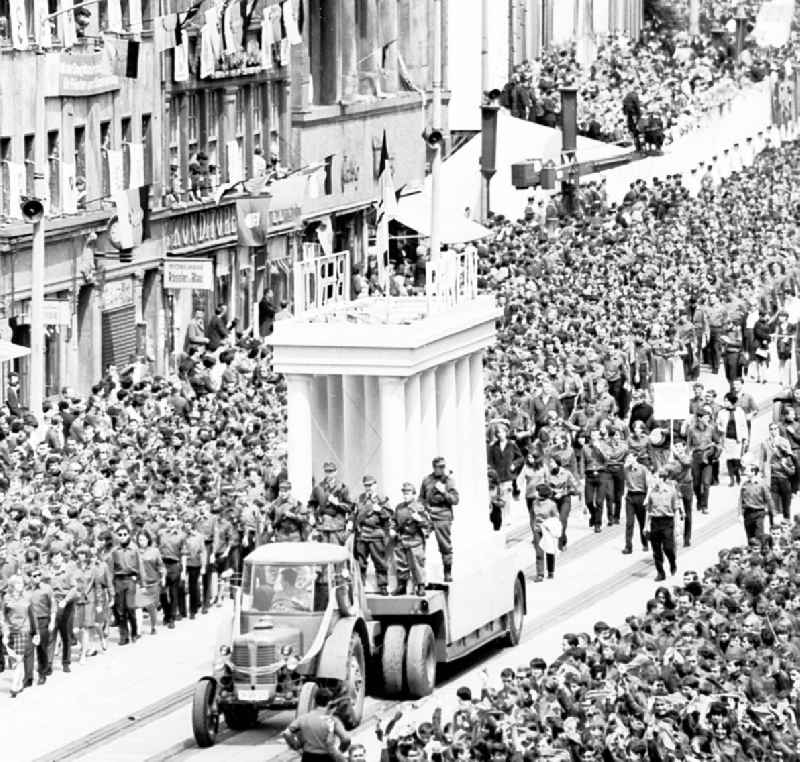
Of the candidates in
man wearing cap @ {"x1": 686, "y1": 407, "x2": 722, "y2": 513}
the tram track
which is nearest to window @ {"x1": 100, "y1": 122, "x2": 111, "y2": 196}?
man wearing cap @ {"x1": 686, "y1": 407, "x2": 722, "y2": 513}

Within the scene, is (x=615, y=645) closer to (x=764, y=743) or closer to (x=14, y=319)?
(x=764, y=743)

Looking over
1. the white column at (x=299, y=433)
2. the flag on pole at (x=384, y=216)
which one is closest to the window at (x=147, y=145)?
the flag on pole at (x=384, y=216)

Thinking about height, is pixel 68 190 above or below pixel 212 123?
above

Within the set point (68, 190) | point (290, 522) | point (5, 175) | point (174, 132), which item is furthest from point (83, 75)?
point (290, 522)

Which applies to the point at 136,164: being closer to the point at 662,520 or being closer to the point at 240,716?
the point at 662,520

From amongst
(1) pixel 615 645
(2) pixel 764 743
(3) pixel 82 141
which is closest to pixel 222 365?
(3) pixel 82 141

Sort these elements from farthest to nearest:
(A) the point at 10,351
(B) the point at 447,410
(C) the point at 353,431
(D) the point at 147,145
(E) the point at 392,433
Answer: (D) the point at 147,145 → (A) the point at 10,351 → (B) the point at 447,410 → (C) the point at 353,431 → (E) the point at 392,433
